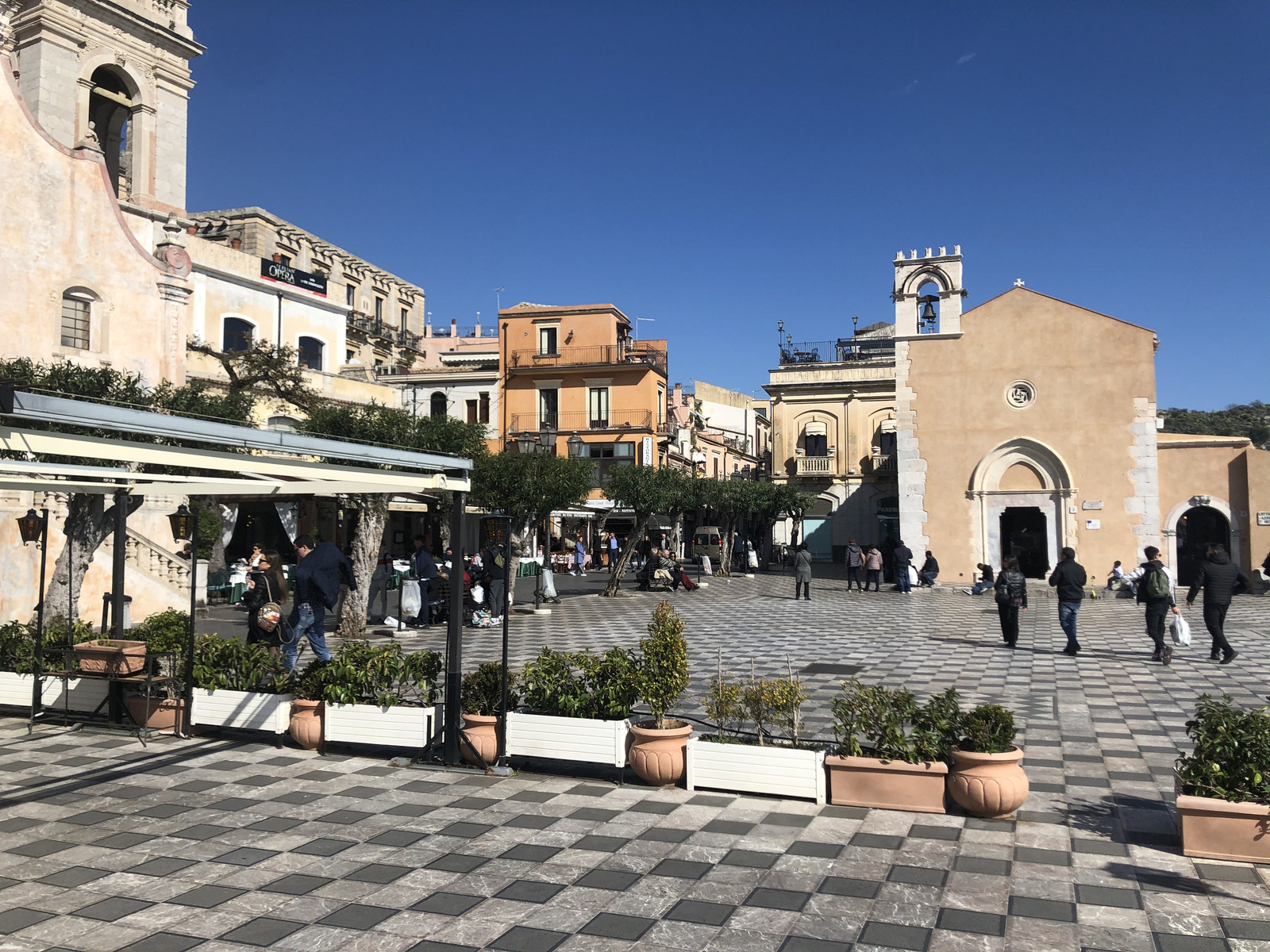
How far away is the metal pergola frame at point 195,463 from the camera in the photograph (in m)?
5.41

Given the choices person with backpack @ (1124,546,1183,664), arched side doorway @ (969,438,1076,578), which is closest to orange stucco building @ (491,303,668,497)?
arched side doorway @ (969,438,1076,578)

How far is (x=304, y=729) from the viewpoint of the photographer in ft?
26.9

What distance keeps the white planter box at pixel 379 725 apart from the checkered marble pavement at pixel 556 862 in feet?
0.73

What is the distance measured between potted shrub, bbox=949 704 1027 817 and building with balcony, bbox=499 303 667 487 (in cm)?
3917

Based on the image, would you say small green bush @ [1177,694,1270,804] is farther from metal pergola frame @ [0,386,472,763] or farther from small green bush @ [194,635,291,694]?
small green bush @ [194,635,291,694]

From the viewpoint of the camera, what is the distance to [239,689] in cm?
878

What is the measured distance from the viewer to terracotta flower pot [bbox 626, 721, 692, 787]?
707 cm

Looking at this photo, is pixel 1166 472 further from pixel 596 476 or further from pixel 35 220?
pixel 35 220

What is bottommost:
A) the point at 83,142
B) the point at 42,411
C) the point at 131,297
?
the point at 42,411

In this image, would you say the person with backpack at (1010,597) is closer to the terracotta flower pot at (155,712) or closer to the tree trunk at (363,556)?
the tree trunk at (363,556)

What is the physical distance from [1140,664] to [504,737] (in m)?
10.4

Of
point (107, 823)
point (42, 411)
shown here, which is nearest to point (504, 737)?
point (107, 823)

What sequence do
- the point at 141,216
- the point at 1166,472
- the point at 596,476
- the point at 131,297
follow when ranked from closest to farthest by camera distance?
the point at 131,297 < the point at 141,216 < the point at 1166,472 < the point at 596,476

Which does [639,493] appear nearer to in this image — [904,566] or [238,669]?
[904,566]
